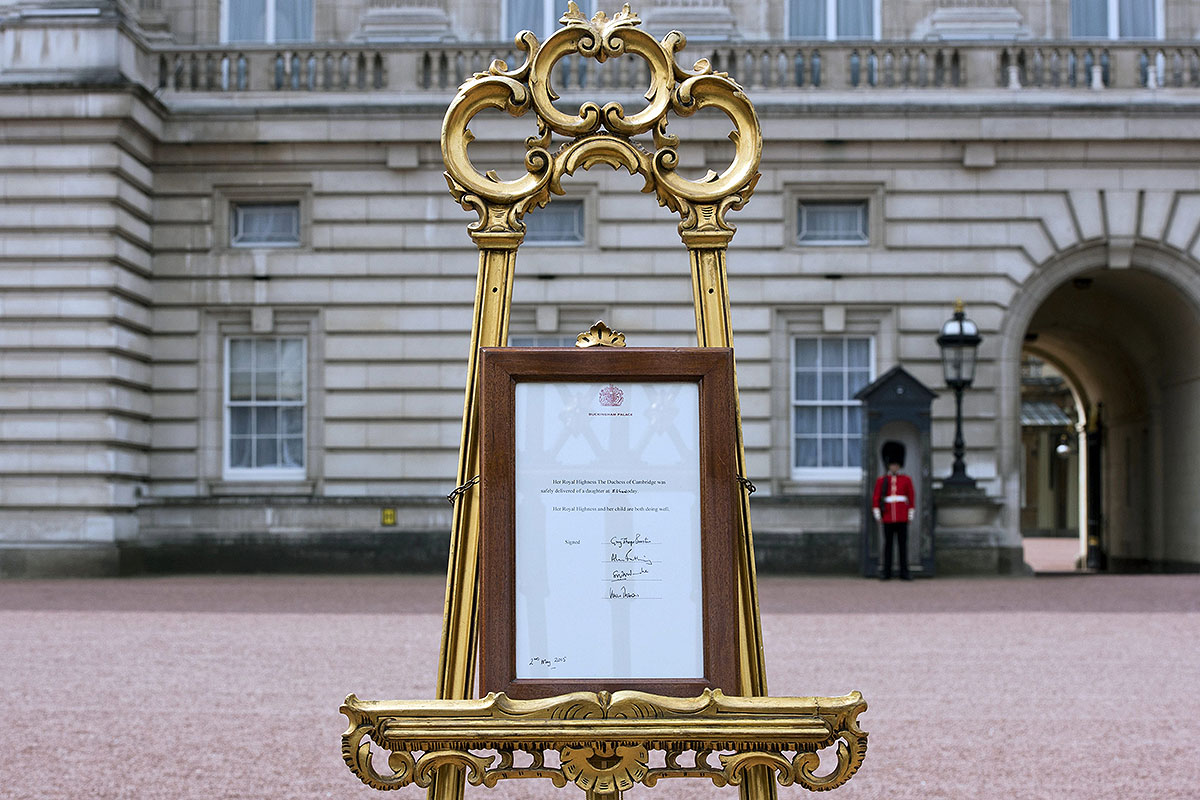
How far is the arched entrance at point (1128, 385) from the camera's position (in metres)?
18.5

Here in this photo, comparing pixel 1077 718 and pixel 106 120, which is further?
pixel 106 120

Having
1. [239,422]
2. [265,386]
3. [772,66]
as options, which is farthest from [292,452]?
[772,66]

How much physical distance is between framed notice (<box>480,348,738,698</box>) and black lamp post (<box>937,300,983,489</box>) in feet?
49.2

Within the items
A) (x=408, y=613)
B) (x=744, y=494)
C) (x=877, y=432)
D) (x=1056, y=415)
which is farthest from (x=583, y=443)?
(x=1056, y=415)

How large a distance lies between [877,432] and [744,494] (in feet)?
47.8

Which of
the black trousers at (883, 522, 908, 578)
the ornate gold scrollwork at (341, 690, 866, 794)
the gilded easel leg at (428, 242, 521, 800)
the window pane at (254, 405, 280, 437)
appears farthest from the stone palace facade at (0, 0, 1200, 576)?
the ornate gold scrollwork at (341, 690, 866, 794)

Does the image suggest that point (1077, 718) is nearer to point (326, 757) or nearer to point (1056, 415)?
point (326, 757)

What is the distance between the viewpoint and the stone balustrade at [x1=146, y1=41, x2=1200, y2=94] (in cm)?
1847

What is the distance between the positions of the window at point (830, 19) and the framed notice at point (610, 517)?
56.5ft

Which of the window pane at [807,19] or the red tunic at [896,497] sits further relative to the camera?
A: the window pane at [807,19]

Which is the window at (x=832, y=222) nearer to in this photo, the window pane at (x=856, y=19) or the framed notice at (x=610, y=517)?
the window pane at (x=856, y=19)

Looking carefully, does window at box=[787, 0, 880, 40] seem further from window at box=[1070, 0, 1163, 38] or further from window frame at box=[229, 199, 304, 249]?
window frame at box=[229, 199, 304, 249]

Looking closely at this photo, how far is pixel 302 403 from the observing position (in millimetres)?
18891
